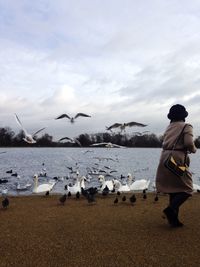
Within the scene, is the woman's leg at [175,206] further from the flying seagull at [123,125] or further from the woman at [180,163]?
the flying seagull at [123,125]

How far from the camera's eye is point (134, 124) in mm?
16422

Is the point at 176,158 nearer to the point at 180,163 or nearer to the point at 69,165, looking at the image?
the point at 180,163

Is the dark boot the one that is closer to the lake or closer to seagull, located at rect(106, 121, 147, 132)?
seagull, located at rect(106, 121, 147, 132)

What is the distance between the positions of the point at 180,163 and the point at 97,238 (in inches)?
76.8

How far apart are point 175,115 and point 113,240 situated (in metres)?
2.57

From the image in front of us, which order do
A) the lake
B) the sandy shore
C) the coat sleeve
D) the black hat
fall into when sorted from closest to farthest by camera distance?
the sandy shore < the coat sleeve < the black hat < the lake

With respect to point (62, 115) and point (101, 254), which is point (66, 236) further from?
point (62, 115)

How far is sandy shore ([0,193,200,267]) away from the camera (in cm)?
611

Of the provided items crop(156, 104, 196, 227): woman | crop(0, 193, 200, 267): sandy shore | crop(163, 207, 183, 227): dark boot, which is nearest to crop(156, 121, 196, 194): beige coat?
crop(156, 104, 196, 227): woman

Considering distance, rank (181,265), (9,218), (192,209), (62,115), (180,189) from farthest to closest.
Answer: (62,115) → (192,209) → (9,218) → (180,189) → (181,265)

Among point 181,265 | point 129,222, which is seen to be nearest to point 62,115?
point 129,222

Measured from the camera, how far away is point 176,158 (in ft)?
25.2

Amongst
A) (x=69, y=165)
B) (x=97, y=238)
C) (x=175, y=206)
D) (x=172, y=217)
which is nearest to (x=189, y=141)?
(x=175, y=206)

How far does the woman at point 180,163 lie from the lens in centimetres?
764
